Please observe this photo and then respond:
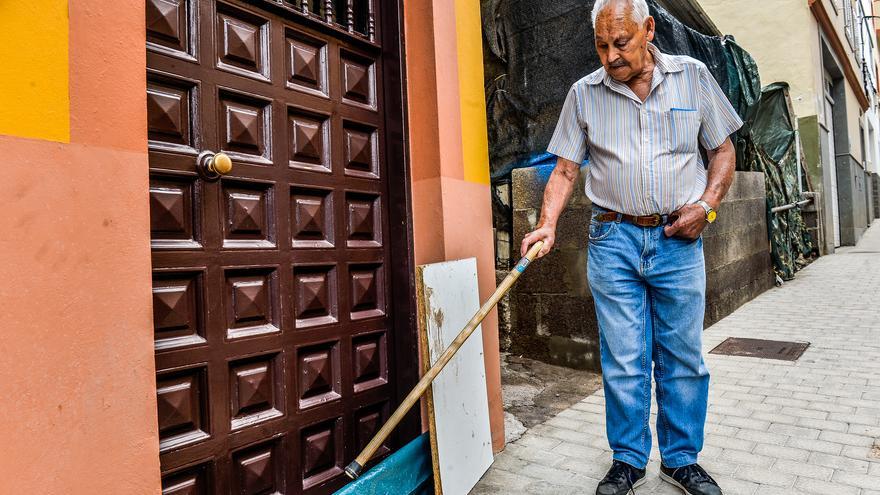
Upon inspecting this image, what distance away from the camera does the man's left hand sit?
2361mm

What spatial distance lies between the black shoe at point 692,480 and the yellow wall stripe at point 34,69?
269cm

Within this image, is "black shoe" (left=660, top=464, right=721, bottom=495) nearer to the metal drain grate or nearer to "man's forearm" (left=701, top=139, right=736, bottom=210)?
"man's forearm" (left=701, top=139, right=736, bottom=210)

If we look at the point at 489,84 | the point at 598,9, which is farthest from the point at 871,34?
the point at 598,9

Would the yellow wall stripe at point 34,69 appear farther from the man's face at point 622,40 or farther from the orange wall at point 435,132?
the man's face at point 622,40

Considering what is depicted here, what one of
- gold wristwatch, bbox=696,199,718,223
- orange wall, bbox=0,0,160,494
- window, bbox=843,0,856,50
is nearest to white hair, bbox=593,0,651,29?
gold wristwatch, bbox=696,199,718,223

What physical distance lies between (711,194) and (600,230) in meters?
0.49

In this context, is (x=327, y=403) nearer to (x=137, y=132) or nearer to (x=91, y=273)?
(x=91, y=273)

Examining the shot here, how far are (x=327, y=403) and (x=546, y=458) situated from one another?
128cm

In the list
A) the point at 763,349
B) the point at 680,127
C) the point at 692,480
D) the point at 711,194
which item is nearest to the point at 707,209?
the point at 711,194

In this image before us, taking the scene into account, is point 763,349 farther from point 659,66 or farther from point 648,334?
point 659,66

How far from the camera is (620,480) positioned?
8.11 ft

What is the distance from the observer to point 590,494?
2596mm

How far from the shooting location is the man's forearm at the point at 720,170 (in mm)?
2464

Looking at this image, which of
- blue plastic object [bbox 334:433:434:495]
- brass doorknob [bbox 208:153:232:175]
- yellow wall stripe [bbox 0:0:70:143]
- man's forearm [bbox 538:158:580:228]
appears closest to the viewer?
yellow wall stripe [bbox 0:0:70:143]
